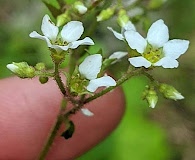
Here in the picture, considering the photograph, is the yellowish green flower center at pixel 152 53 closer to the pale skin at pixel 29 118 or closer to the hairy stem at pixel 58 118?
the hairy stem at pixel 58 118

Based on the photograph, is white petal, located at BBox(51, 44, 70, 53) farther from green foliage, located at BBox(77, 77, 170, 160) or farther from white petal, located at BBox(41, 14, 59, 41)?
green foliage, located at BBox(77, 77, 170, 160)

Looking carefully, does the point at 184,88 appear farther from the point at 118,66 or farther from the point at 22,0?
the point at 22,0

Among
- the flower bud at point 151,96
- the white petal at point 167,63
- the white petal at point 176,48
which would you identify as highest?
the white petal at point 167,63

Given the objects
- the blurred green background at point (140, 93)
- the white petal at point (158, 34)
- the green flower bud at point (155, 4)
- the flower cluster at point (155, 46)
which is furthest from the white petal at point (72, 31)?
the blurred green background at point (140, 93)

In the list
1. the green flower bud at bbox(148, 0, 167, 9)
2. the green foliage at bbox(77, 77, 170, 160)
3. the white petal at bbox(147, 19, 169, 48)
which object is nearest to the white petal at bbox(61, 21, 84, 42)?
the white petal at bbox(147, 19, 169, 48)

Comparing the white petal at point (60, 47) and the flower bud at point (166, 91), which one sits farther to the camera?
the flower bud at point (166, 91)

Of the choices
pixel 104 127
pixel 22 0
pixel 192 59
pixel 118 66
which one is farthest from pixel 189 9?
pixel 104 127

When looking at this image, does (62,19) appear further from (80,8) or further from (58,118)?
(58,118)
